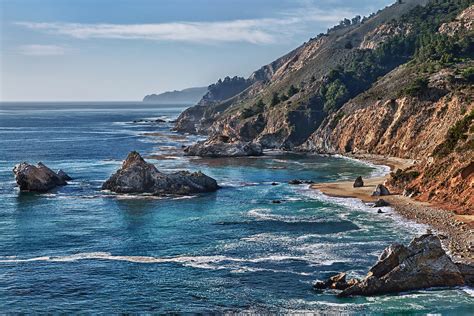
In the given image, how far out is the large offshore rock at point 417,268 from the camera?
5284 centimetres

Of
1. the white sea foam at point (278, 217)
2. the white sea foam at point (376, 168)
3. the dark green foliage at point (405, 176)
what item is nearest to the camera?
the white sea foam at point (278, 217)

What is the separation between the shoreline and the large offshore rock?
6.99m

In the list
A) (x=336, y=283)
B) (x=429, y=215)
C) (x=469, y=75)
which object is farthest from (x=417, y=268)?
(x=469, y=75)

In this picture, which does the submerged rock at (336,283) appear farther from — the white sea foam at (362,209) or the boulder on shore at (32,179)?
the boulder on shore at (32,179)

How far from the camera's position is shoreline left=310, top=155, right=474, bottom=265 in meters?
64.8

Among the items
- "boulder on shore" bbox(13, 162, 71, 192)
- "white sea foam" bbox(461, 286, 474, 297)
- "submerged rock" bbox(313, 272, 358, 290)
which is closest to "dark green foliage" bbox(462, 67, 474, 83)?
"boulder on shore" bbox(13, 162, 71, 192)

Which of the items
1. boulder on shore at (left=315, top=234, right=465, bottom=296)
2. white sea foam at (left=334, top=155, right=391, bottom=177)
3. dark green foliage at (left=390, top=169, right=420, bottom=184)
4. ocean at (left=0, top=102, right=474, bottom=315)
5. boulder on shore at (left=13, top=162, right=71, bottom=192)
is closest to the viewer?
ocean at (left=0, top=102, right=474, bottom=315)

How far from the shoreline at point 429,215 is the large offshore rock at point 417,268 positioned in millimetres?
6987

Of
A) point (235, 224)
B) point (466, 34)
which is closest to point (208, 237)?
point (235, 224)

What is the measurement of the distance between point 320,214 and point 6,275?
4428 centimetres

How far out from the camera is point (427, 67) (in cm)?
17100

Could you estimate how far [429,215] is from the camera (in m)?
80.4

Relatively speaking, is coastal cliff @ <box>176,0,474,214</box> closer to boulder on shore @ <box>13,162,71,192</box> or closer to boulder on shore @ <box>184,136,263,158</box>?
boulder on shore @ <box>184,136,263,158</box>

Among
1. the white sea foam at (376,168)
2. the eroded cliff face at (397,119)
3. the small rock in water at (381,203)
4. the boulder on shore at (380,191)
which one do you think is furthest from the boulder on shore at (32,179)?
the eroded cliff face at (397,119)
